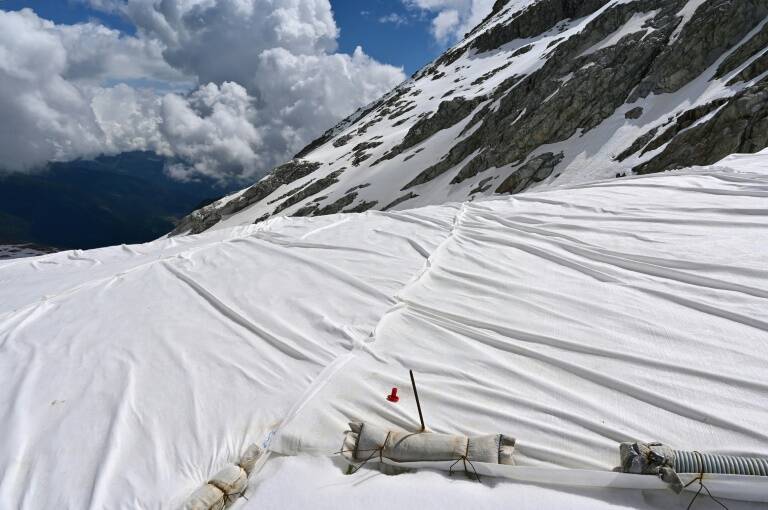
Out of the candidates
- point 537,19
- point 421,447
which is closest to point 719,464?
point 421,447

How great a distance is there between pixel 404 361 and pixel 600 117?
115ft

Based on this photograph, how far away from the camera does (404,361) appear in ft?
12.4

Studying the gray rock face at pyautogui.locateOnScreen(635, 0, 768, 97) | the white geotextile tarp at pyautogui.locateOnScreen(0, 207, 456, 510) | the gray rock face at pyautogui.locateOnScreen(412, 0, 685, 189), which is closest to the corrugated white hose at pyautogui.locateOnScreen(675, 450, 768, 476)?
the white geotextile tarp at pyautogui.locateOnScreen(0, 207, 456, 510)

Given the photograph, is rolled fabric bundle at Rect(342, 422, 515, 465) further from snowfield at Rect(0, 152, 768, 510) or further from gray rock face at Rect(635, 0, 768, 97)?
gray rock face at Rect(635, 0, 768, 97)

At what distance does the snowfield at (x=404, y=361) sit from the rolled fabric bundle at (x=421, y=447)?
0.13 metres

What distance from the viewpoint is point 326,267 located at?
606 centimetres

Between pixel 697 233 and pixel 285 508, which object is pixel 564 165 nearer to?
pixel 697 233

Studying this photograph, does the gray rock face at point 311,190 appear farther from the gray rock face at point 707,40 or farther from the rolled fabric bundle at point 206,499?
the rolled fabric bundle at point 206,499

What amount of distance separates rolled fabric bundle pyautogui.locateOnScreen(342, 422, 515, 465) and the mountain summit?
2326 centimetres

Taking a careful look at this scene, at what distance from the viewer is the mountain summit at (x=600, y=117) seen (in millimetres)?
22302

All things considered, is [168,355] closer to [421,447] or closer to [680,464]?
[421,447]

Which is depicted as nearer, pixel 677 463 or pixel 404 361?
pixel 677 463

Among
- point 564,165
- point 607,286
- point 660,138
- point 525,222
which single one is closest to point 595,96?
point 564,165

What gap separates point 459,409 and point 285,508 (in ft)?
4.71
